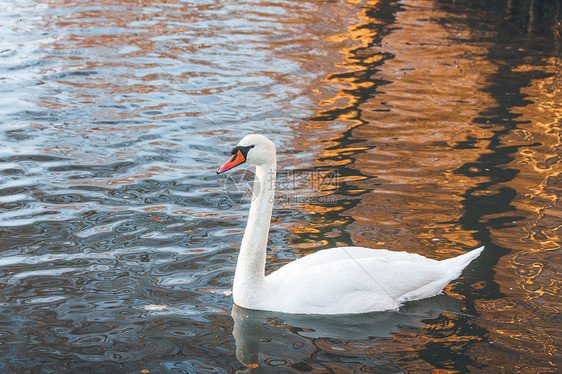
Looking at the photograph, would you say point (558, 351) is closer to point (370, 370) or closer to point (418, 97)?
point (370, 370)

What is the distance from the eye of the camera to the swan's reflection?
6395 millimetres

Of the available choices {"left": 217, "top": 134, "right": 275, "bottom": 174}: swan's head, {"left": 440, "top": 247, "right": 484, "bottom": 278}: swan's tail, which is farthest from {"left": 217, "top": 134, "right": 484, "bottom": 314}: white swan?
{"left": 440, "top": 247, "right": 484, "bottom": 278}: swan's tail

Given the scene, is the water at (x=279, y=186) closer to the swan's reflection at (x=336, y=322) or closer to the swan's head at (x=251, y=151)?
the swan's reflection at (x=336, y=322)

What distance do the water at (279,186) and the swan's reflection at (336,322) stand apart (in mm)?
22

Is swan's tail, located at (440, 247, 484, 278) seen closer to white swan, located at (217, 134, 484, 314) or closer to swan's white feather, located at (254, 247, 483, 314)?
swan's white feather, located at (254, 247, 483, 314)

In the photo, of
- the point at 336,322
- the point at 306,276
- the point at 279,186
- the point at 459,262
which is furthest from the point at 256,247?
Answer: the point at 279,186

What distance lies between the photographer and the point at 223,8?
23.9 metres

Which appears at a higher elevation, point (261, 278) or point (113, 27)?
point (113, 27)

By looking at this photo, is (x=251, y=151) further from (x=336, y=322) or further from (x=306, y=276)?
(x=336, y=322)

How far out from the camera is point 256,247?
675 cm

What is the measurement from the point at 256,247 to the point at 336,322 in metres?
1.05

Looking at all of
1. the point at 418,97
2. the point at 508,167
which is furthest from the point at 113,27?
the point at 508,167

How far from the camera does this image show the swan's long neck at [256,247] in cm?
671

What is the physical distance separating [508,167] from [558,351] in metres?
4.99
